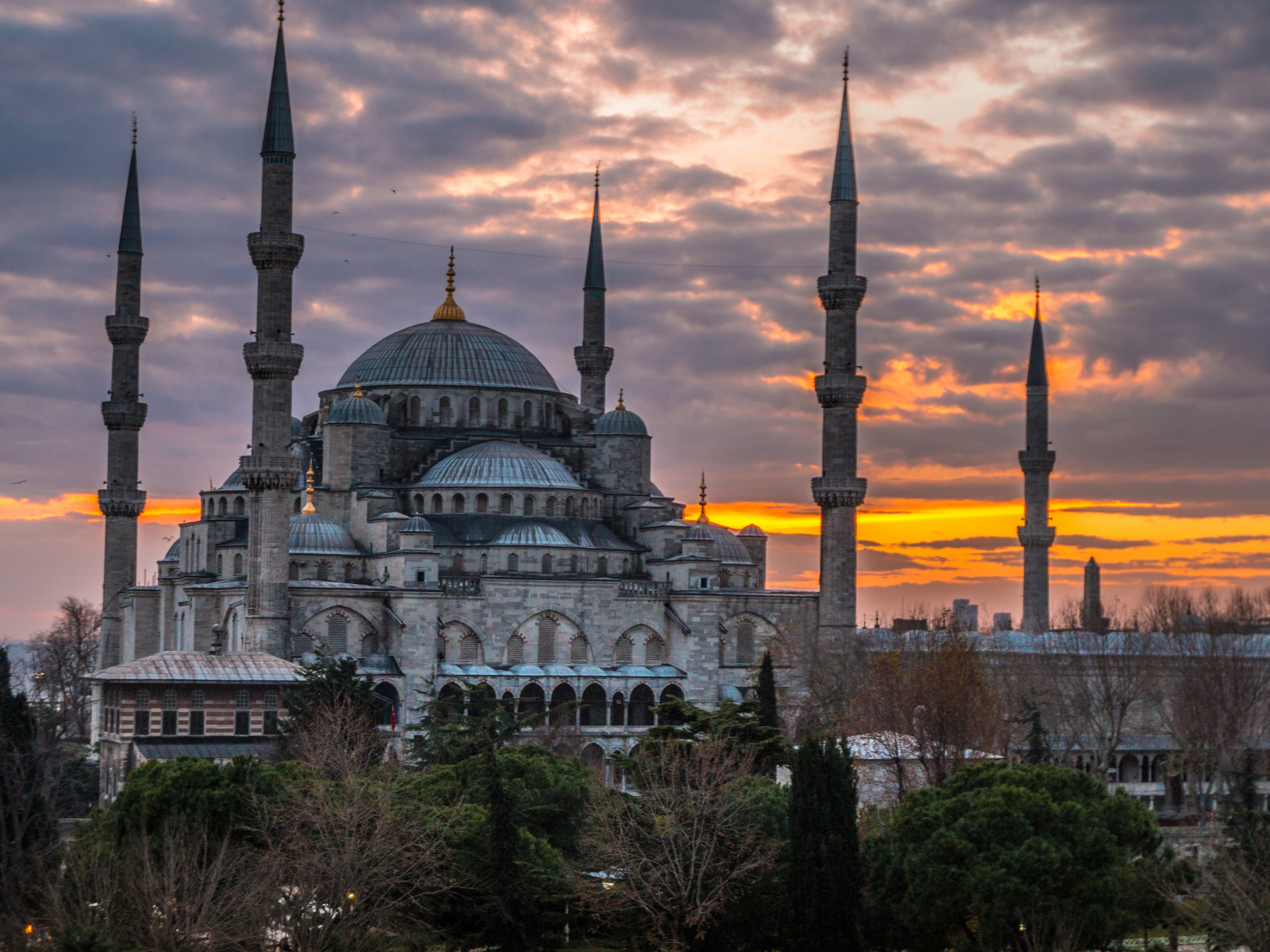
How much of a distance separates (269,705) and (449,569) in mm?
8247

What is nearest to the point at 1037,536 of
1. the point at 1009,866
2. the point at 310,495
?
the point at 310,495

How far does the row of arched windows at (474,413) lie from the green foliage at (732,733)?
66.1 ft

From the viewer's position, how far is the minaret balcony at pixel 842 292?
148ft

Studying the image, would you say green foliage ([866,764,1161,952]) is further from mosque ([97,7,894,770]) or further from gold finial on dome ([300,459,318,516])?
gold finial on dome ([300,459,318,516])

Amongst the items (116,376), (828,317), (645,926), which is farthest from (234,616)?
(645,926)

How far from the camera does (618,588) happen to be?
44.4 m

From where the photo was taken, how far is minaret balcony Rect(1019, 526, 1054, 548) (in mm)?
53250

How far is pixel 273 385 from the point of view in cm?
4025

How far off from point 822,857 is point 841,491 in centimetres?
2339

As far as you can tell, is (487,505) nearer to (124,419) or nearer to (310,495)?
(310,495)

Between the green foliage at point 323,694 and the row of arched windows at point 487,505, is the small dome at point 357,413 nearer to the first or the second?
the row of arched windows at point 487,505

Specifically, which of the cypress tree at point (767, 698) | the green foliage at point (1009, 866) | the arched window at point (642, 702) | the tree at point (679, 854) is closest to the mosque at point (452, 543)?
the arched window at point (642, 702)

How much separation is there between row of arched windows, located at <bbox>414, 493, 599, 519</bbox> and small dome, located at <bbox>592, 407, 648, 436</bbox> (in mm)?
3804

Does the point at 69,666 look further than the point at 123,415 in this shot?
Yes
